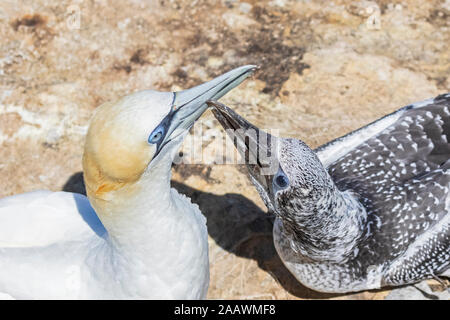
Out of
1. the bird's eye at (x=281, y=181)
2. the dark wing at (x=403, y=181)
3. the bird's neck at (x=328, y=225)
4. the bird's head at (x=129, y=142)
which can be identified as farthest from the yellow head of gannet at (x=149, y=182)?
the dark wing at (x=403, y=181)

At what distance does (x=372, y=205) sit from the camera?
4.15m

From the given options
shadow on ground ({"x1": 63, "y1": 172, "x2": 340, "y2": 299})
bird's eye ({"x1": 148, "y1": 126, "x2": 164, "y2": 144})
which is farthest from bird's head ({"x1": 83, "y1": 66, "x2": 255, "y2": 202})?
shadow on ground ({"x1": 63, "y1": 172, "x2": 340, "y2": 299})

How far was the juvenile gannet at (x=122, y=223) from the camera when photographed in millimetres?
2574

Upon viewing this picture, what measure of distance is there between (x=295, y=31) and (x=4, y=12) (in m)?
3.45

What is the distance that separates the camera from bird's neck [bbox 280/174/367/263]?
11.5 feet

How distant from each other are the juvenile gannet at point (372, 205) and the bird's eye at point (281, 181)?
2cm

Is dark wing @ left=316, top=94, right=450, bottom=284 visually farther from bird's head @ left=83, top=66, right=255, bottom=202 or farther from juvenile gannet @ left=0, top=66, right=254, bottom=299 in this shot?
bird's head @ left=83, top=66, right=255, bottom=202

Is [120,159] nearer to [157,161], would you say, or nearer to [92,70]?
[157,161]

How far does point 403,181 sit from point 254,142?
1.61 meters

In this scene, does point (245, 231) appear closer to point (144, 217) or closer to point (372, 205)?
point (372, 205)

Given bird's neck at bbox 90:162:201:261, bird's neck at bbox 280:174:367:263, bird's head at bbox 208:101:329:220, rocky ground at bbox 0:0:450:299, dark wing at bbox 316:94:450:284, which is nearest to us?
bird's neck at bbox 90:162:201:261

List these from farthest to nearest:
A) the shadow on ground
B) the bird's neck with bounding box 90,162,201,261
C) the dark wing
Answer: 1. the shadow on ground
2. the dark wing
3. the bird's neck with bounding box 90,162,201,261

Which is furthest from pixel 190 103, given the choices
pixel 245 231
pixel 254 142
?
pixel 245 231

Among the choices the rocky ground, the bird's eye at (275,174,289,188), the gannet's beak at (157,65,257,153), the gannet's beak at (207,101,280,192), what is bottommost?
the rocky ground
